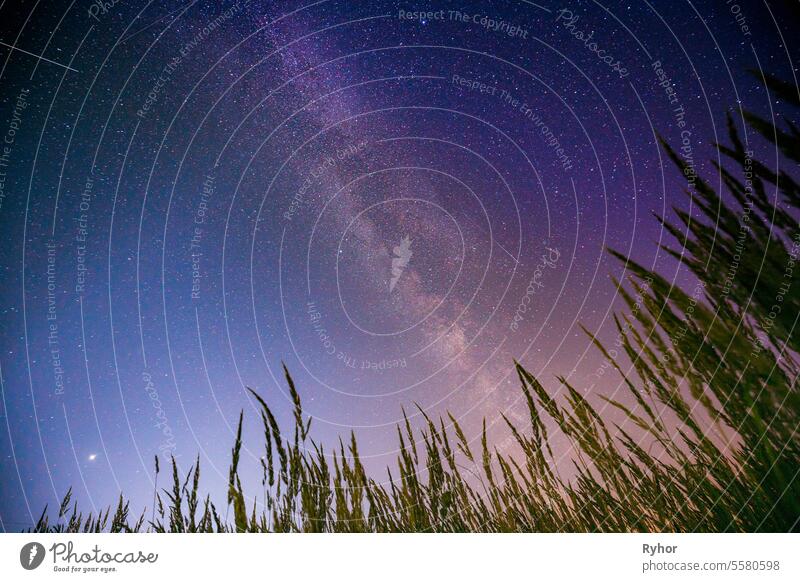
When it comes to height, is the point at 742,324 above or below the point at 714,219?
below

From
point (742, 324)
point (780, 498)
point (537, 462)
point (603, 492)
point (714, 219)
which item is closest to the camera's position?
point (780, 498)

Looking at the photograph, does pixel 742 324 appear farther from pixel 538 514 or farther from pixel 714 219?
pixel 538 514

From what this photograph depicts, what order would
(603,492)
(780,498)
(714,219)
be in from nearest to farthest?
(780,498) < (714,219) < (603,492)

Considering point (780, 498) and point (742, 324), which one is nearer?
point (780, 498)
